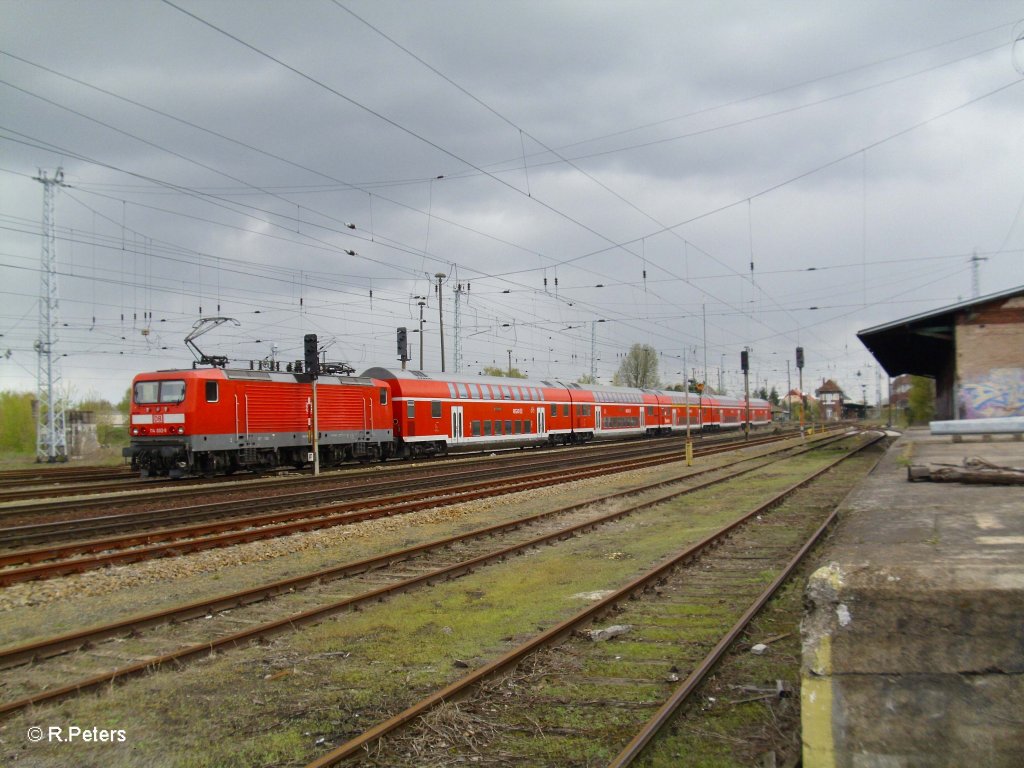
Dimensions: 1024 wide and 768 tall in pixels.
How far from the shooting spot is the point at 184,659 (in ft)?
20.6

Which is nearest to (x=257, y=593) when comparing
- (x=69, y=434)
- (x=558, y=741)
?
(x=558, y=741)

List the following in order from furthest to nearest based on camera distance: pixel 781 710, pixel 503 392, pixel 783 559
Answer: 1. pixel 503 392
2. pixel 783 559
3. pixel 781 710

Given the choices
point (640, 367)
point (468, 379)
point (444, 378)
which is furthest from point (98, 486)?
point (640, 367)

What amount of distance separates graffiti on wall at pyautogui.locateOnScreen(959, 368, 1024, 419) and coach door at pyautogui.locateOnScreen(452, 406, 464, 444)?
20.4 metres

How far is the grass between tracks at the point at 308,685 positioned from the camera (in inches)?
185

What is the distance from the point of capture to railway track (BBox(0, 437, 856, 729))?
20.1ft

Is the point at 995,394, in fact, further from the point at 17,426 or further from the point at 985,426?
the point at 17,426

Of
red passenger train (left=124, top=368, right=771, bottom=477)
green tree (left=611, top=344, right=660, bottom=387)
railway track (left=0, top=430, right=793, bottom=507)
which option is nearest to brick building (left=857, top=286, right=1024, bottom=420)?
red passenger train (left=124, top=368, right=771, bottom=477)

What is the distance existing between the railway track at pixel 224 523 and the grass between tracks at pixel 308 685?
4.98m

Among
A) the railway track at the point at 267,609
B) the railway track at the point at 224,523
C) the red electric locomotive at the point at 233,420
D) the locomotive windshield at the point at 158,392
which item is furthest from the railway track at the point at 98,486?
the railway track at the point at 267,609

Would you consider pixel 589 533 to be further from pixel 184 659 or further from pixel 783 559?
pixel 184 659

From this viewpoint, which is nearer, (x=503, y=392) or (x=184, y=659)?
(x=184, y=659)

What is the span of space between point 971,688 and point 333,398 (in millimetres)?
24345

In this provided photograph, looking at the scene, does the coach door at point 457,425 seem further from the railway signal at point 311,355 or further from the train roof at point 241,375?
the railway signal at point 311,355
